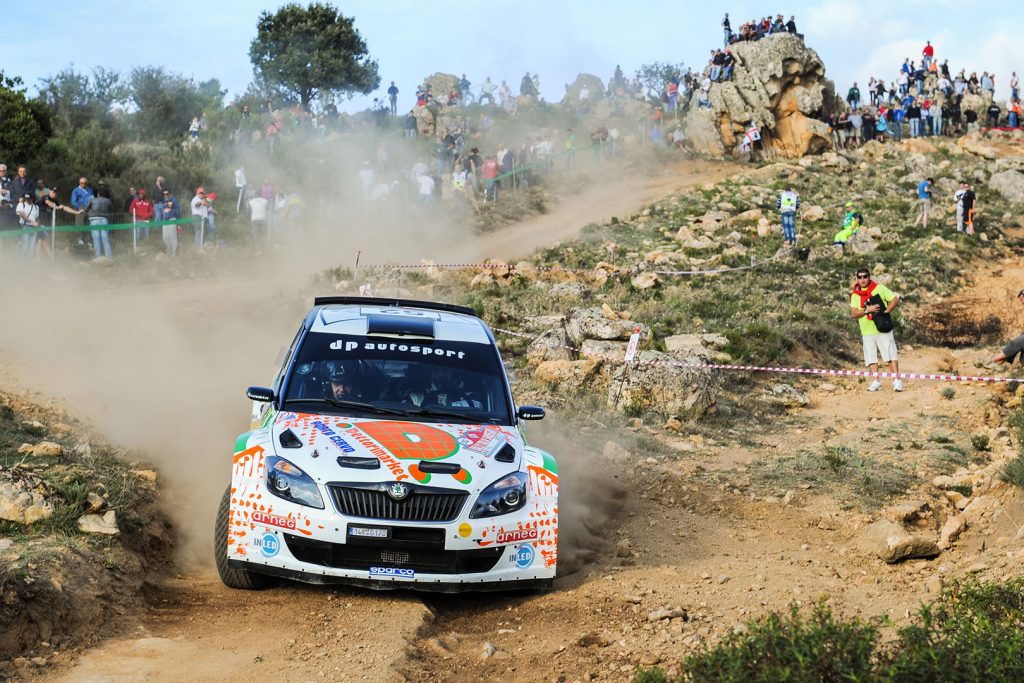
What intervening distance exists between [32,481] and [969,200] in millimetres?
28347

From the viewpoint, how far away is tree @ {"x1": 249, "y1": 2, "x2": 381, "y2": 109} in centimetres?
6088

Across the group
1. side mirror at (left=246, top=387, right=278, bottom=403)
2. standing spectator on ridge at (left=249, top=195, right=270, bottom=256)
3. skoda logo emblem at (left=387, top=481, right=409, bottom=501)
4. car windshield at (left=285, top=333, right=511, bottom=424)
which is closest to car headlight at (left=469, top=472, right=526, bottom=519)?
skoda logo emblem at (left=387, top=481, right=409, bottom=501)

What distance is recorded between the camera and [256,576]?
24.0 feet

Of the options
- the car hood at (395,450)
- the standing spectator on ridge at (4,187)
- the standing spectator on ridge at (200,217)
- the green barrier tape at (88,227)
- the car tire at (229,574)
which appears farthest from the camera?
the standing spectator on ridge at (200,217)

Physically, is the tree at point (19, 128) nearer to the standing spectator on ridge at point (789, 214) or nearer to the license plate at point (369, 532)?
the standing spectator on ridge at point (789, 214)

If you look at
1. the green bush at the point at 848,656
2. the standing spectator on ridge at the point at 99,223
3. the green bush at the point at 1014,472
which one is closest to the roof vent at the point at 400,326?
the green bush at the point at 848,656

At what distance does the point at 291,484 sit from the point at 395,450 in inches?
27.6

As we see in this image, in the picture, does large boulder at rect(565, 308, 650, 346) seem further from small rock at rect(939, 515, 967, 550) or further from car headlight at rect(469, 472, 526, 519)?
car headlight at rect(469, 472, 526, 519)

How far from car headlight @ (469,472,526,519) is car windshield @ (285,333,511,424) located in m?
0.82

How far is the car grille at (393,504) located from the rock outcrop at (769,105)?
129ft

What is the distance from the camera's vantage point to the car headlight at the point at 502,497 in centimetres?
718

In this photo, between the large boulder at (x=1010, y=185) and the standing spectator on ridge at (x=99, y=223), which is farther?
the large boulder at (x=1010, y=185)

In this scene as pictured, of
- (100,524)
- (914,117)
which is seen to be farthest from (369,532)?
(914,117)

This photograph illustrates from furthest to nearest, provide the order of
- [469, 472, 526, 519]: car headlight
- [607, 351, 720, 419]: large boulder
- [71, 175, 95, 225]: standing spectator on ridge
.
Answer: [71, 175, 95, 225]: standing spectator on ridge, [607, 351, 720, 419]: large boulder, [469, 472, 526, 519]: car headlight
